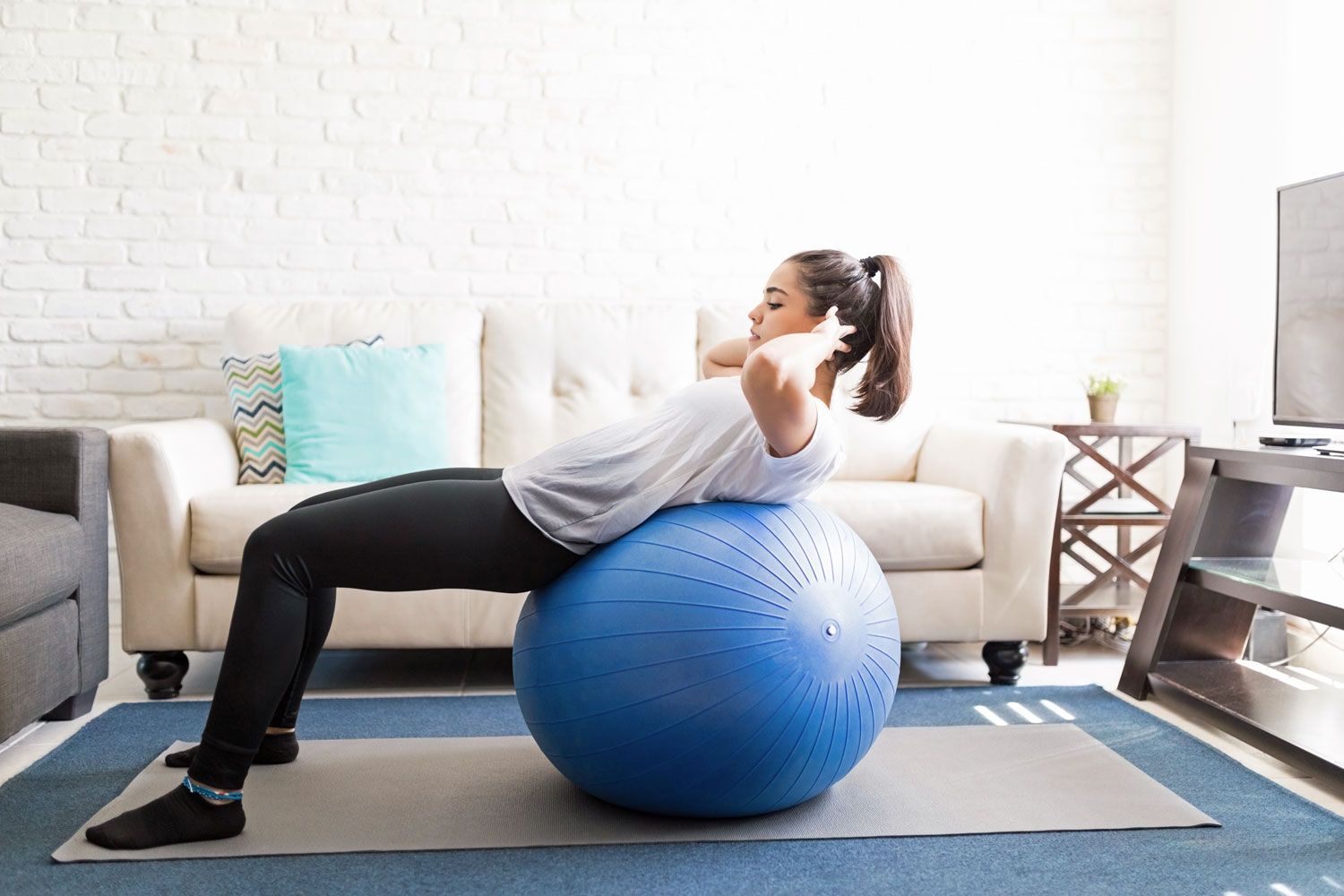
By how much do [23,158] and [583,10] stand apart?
5.90 ft

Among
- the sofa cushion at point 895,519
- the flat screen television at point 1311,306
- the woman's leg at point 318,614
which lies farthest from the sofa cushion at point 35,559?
the flat screen television at point 1311,306

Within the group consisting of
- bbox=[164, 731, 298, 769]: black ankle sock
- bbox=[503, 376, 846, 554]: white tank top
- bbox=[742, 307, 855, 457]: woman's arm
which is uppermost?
bbox=[742, 307, 855, 457]: woman's arm

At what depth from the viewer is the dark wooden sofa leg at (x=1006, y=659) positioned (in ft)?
9.70

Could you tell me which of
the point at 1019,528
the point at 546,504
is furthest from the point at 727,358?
the point at 1019,528

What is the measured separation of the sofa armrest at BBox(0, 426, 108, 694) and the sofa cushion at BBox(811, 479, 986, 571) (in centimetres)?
167

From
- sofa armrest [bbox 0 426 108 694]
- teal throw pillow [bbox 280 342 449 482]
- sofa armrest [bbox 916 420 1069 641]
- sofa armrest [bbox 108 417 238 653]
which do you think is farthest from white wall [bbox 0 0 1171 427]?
sofa armrest [bbox 0 426 108 694]

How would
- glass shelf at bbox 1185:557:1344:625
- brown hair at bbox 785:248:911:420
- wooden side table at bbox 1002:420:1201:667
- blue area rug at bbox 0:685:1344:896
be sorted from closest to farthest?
blue area rug at bbox 0:685:1344:896 → brown hair at bbox 785:248:911:420 → glass shelf at bbox 1185:557:1344:625 → wooden side table at bbox 1002:420:1201:667

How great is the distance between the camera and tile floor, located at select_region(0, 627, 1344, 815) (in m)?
2.51

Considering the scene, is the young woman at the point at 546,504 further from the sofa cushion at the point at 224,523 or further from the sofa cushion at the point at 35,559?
the sofa cushion at the point at 224,523

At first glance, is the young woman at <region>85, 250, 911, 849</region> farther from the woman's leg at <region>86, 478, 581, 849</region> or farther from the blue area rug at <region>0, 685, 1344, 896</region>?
the blue area rug at <region>0, 685, 1344, 896</region>

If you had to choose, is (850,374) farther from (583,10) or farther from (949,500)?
(583,10)

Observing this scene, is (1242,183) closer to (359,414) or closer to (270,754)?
(359,414)

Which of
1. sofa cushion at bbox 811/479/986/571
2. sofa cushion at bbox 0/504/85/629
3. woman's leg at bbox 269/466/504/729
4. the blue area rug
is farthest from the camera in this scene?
sofa cushion at bbox 811/479/986/571

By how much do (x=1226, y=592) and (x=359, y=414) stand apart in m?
2.22
